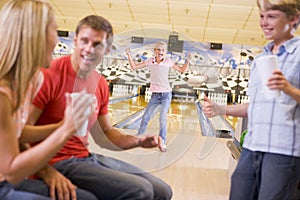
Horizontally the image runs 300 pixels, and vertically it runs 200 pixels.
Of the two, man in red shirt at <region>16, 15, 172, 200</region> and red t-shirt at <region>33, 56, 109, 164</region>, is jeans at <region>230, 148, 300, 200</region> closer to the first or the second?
man in red shirt at <region>16, 15, 172, 200</region>

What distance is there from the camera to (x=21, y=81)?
965 millimetres

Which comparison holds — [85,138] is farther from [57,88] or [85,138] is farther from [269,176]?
[269,176]

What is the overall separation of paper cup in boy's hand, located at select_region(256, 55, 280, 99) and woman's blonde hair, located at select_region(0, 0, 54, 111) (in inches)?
21.9

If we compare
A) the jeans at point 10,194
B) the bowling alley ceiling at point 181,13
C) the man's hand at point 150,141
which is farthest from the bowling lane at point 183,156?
the bowling alley ceiling at point 181,13

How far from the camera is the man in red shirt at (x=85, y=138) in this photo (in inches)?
44.8

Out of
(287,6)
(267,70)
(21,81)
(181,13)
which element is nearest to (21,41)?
(21,81)

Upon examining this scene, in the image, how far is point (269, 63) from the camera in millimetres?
1130

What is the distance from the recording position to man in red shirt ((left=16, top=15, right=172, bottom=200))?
1138mm

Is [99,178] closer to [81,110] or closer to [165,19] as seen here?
[81,110]

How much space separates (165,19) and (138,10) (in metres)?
0.66

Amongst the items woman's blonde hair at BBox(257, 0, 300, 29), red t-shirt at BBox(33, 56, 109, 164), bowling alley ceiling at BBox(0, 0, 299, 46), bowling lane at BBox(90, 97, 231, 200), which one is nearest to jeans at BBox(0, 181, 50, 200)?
red t-shirt at BBox(33, 56, 109, 164)

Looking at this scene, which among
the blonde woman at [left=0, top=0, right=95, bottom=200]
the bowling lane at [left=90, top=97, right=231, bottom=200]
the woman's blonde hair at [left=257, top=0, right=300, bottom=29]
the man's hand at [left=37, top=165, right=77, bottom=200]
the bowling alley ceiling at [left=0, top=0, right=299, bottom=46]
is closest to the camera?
the blonde woman at [left=0, top=0, right=95, bottom=200]

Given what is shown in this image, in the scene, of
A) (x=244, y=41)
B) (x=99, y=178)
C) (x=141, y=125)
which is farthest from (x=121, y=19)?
(x=99, y=178)

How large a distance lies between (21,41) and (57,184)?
39 centimetres
